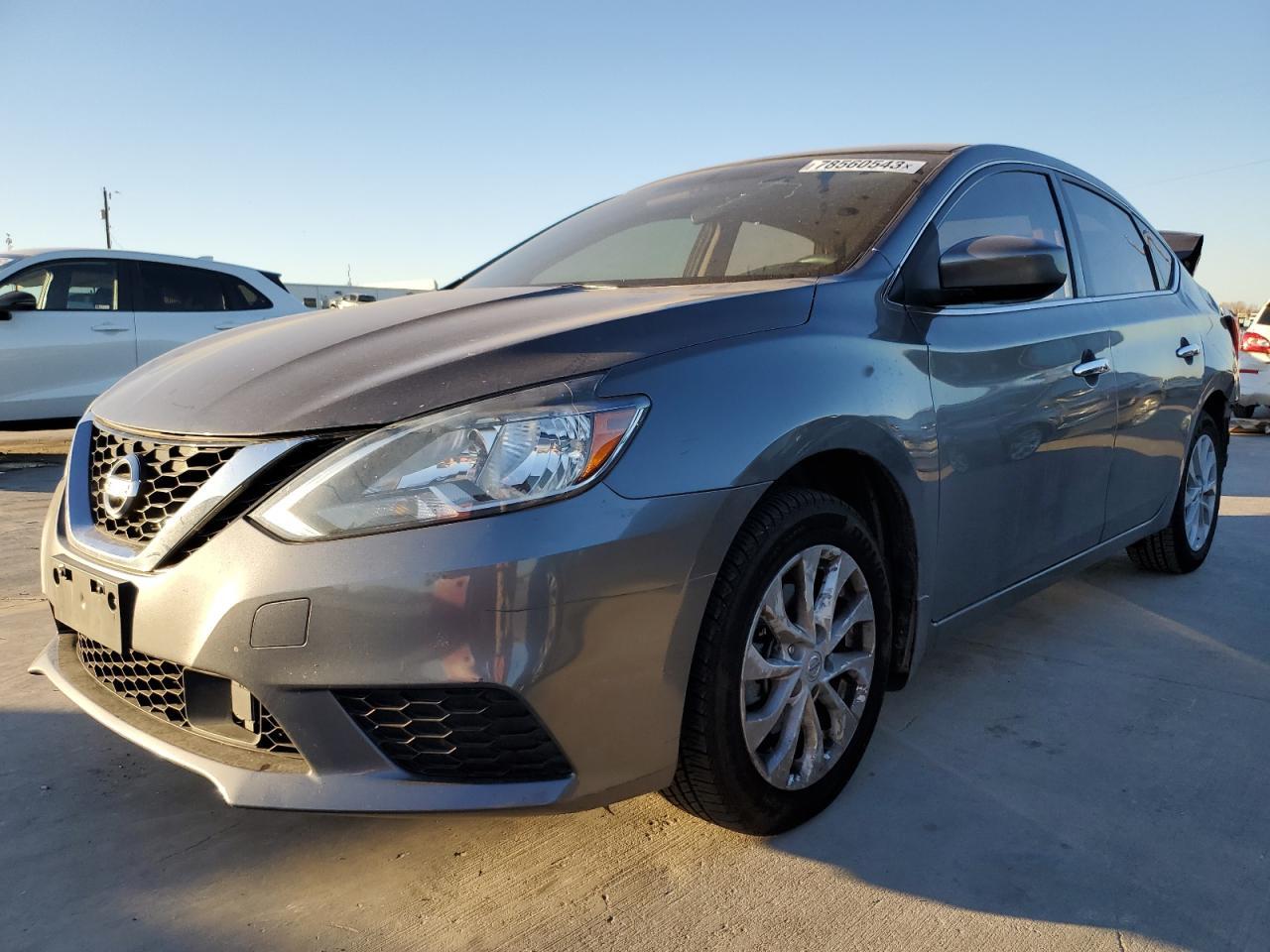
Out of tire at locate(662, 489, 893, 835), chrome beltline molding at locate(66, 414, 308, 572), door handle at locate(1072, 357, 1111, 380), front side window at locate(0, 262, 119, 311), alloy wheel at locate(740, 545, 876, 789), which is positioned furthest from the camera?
front side window at locate(0, 262, 119, 311)

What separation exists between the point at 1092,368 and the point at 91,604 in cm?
269

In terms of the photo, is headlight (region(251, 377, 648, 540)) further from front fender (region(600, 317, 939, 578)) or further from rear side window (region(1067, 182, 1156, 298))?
rear side window (region(1067, 182, 1156, 298))

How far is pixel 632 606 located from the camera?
1705 millimetres

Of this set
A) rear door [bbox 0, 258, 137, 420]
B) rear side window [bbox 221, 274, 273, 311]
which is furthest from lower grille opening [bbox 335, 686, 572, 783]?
rear side window [bbox 221, 274, 273, 311]

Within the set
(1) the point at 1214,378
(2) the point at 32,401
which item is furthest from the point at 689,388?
(2) the point at 32,401

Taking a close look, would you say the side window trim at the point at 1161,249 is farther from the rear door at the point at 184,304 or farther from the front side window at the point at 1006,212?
the rear door at the point at 184,304

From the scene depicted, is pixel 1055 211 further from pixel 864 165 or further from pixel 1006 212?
pixel 864 165

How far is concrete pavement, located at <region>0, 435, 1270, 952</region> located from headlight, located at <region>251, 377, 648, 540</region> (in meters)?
0.54

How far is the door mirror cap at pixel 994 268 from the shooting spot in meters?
2.40

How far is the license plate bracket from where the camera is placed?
181cm

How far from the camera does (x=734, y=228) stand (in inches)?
112

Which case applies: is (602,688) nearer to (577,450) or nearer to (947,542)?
(577,450)

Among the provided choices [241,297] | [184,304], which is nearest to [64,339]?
[184,304]

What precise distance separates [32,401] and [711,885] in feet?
24.0
